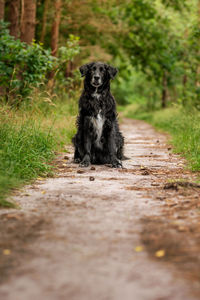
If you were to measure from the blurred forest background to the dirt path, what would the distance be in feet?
1.83

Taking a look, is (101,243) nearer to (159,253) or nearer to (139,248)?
(139,248)

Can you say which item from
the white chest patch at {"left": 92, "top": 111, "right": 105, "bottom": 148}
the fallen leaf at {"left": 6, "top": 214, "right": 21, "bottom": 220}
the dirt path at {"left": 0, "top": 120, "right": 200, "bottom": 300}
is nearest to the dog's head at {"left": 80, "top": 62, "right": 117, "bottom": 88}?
the white chest patch at {"left": 92, "top": 111, "right": 105, "bottom": 148}

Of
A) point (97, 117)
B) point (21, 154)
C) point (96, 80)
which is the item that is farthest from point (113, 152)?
point (21, 154)

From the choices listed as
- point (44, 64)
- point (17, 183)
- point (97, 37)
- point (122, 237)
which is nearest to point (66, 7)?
point (97, 37)

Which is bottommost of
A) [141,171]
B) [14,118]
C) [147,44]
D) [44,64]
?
[141,171]

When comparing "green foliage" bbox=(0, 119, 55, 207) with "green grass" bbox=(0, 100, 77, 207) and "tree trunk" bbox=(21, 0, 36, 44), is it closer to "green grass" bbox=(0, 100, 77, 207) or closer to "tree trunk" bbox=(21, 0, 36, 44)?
"green grass" bbox=(0, 100, 77, 207)

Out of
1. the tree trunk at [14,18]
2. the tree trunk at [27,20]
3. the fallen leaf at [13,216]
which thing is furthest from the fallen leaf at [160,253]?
the tree trunk at [14,18]

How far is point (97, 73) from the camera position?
20.2 feet

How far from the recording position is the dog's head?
615cm

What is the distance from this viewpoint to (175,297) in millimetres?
1886

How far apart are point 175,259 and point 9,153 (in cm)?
298

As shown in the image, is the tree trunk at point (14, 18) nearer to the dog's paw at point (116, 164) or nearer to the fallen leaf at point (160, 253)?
the dog's paw at point (116, 164)

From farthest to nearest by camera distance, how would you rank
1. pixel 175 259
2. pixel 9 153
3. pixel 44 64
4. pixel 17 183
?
1. pixel 44 64
2. pixel 9 153
3. pixel 17 183
4. pixel 175 259

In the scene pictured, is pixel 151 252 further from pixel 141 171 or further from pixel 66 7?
pixel 66 7
